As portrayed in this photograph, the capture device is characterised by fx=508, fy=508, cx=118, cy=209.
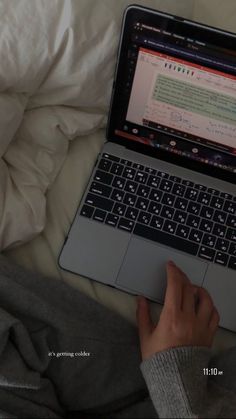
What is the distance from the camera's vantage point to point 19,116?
2.43ft

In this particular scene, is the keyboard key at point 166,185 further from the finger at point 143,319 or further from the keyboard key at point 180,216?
the finger at point 143,319

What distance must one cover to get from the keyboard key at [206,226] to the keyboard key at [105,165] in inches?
6.5

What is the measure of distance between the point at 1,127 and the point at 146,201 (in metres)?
→ 0.24

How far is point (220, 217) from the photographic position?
77 centimetres

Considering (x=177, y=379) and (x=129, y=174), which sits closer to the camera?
(x=177, y=379)

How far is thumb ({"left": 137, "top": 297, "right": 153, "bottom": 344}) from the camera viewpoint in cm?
71

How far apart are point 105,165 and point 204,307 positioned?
0.26 m

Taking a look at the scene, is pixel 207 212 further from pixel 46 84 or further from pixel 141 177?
pixel 46 84

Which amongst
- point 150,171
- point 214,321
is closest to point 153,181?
point 150,171

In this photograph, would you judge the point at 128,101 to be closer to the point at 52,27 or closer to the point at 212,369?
the point at 52,27

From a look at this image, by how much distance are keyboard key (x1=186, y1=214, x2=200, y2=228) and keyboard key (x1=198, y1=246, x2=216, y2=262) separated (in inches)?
1.5

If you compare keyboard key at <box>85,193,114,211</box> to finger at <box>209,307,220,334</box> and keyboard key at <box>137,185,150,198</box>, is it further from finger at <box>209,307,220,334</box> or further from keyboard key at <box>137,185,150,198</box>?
finger at <box>209,307,220,334</box>

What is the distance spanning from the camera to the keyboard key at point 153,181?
30.7 inches

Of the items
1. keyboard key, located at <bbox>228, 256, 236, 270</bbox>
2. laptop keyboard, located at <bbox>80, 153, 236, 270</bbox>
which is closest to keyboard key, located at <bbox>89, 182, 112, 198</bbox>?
laptop keyboard, located at <bbox>80, 153, 236, 270</bbox>
